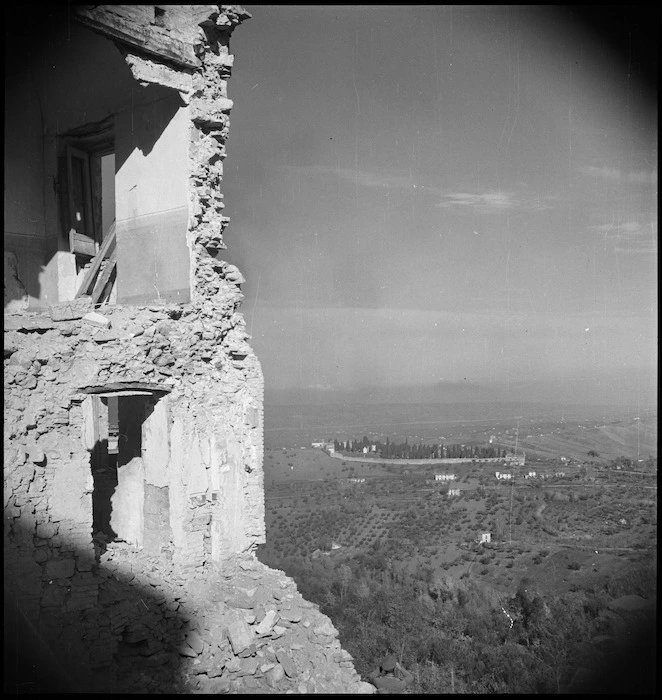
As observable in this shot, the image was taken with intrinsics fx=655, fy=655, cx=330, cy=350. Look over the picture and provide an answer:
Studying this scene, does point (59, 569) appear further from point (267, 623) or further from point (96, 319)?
point (96, 319)

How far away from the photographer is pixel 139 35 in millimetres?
8984

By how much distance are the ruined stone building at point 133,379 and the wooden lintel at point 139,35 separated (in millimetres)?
27

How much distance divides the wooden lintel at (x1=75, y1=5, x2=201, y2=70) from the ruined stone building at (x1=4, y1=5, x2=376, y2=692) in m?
0.03

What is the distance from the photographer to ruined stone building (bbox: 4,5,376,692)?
25.1 feet

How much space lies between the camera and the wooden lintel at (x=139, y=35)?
8547 millimetres

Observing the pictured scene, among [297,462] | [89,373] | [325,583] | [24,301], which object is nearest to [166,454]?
[89,373]

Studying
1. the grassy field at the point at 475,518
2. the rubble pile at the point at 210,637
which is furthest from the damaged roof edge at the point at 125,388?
the grassy field at the point at 475,518

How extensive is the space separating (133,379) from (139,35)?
4.72m

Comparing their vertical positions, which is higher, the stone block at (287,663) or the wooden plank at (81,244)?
the wooden plank at (81,244)

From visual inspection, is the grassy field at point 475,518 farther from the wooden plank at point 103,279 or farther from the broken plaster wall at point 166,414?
the wooden plank at point 103,279

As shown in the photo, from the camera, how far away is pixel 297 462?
95.1 feet

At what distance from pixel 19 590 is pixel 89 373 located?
2590mm

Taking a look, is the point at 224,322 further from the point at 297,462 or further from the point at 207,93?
the point at 297,462

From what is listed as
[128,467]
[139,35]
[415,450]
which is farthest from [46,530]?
[415,450]
